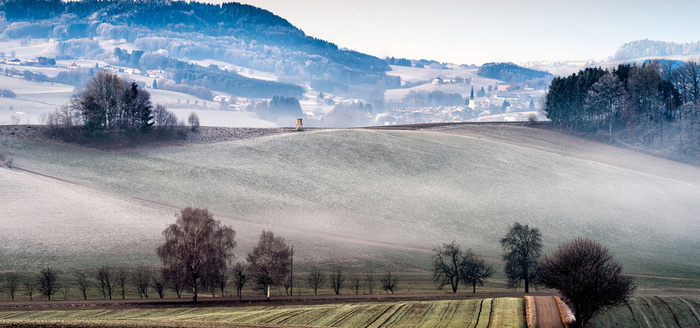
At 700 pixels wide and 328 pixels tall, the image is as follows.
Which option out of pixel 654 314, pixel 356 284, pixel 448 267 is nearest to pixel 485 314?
pixel 654 314

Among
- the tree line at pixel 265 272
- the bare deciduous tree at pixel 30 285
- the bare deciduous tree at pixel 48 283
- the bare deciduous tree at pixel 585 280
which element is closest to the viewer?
the bare deciduous tree at pixel 585 280

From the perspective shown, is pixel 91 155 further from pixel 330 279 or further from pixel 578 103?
pixel 578 103

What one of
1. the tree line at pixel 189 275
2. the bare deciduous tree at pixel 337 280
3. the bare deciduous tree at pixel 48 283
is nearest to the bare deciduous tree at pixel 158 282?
the tree line at pixel 189 275

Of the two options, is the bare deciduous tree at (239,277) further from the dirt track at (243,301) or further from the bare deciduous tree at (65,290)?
the bare deciduous tree at (65,290)

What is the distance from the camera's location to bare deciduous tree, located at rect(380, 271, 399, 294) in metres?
46.8

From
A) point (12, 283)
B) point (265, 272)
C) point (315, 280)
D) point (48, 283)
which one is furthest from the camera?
point (315, 280)

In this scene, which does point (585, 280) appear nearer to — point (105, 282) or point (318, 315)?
point (318, 315)

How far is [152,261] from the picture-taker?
48.4m

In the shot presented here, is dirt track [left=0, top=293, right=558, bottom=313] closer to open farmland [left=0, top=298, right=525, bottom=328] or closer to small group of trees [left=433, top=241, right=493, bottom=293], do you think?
open farmland [left=0, top=298, right=525, bottom=328]

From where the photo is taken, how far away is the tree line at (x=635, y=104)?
109 meters

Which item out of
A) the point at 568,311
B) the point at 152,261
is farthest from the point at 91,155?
the point at 568,311

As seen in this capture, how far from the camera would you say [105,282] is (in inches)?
1714

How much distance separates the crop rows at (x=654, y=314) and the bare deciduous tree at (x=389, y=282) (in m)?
16.3

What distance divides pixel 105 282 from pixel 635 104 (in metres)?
107
